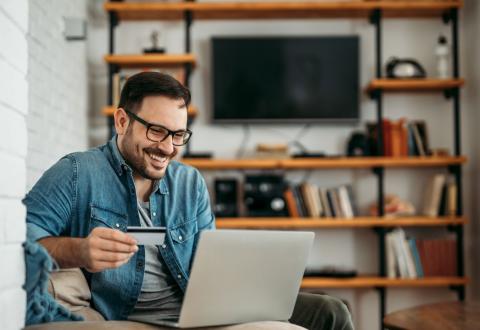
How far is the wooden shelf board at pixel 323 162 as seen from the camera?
145 inches

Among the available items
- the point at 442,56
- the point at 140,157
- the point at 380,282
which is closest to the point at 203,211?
the point at 140,157

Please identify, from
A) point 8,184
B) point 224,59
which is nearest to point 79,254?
point 8,184

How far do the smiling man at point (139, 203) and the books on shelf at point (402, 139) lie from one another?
2.20 m

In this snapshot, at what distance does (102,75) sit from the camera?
401cm

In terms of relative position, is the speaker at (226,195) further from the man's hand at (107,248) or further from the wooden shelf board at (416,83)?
the man's hand at (107,248)

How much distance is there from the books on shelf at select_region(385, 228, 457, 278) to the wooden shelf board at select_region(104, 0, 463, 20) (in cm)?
131

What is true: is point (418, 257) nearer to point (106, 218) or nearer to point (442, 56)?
point (442, 56)

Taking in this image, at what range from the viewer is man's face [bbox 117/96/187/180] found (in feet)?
5.66

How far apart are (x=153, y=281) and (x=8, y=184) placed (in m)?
0.63

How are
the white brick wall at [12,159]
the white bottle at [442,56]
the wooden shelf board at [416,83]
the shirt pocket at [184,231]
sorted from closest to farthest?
the white brick wall at [12,159]
the shirt pocket at [184,231]
the wooden shelf board at [416,83]
the white bottle at [442,56]

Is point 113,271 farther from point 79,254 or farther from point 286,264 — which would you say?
point 286,264

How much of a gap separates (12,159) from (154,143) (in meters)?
0.56

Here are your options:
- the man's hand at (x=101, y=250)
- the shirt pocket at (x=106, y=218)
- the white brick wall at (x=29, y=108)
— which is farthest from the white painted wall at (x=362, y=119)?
the man's hand at (x=101, y=250)

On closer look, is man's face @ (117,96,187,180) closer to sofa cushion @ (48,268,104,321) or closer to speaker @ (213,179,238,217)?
sofa cushion @ (48,268,104,321)
